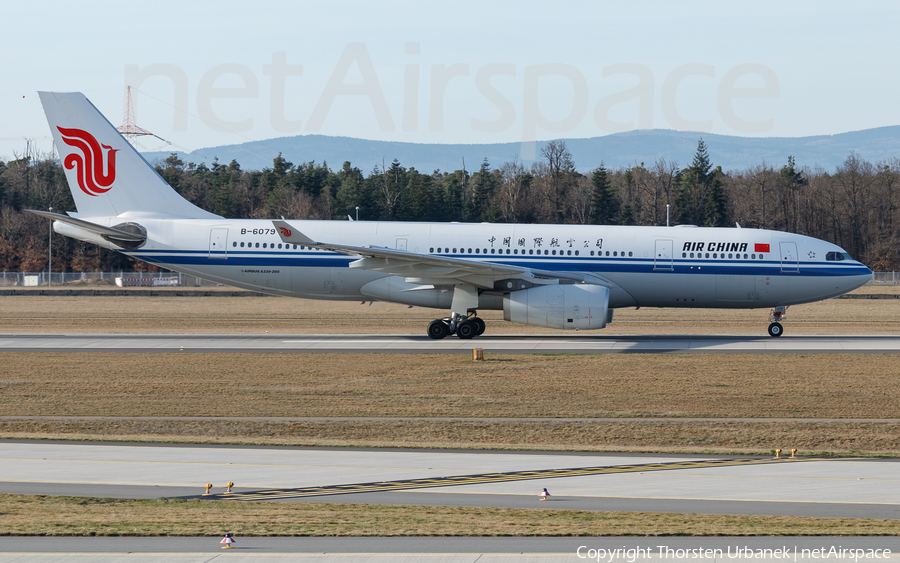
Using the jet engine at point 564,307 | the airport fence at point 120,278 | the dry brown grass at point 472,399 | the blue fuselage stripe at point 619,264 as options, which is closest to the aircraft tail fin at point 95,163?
the blue fuselage stripe at point 619,264

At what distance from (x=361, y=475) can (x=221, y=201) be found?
10830cm

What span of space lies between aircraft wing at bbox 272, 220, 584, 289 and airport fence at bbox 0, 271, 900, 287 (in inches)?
2187

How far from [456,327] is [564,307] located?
4.76m

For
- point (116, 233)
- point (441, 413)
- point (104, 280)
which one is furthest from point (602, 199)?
point (441, 413)

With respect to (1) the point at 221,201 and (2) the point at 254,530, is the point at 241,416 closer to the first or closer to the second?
(2) the point at 254,530

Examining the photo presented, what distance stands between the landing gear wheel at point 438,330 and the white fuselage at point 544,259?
76 centimetres

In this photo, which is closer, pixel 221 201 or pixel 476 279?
pixel 476 279

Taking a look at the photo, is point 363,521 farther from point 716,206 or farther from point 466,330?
point 716,206

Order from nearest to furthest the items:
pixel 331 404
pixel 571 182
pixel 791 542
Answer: pixel 791 542, pixel 331 404, pixel 571 182

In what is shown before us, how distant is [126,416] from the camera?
733 inches

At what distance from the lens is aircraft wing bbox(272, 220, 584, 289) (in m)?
29.2

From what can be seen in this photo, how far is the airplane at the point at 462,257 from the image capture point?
104ft

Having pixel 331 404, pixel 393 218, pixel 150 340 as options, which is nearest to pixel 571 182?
pixel 393 218

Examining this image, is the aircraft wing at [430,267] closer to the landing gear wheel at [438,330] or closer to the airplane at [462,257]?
the airplane at [462,257]
